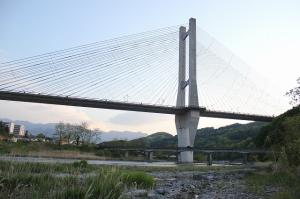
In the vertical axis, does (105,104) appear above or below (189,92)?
below

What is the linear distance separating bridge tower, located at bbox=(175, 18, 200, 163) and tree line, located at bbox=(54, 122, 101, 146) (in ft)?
83.4

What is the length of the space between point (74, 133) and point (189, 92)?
32.6m

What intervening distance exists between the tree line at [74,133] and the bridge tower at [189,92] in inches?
1001

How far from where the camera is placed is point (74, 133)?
82.9 m

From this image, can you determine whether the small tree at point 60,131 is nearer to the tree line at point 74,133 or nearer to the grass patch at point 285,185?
the tree line at point 74,133

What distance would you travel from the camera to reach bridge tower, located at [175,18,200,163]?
200 ft

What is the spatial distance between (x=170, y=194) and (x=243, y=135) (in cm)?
10073

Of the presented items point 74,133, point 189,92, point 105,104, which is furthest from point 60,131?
point 189,92

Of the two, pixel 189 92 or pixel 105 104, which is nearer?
pixel 105 104

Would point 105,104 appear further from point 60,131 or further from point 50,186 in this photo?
point 50,186

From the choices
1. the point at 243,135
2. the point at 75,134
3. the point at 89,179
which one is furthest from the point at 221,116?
the point at 89,179

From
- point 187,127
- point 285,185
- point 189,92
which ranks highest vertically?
point 189,92

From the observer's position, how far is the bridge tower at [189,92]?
60.8 m

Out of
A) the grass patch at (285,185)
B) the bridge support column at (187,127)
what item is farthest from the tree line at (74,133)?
the grass patch at (285,185)
